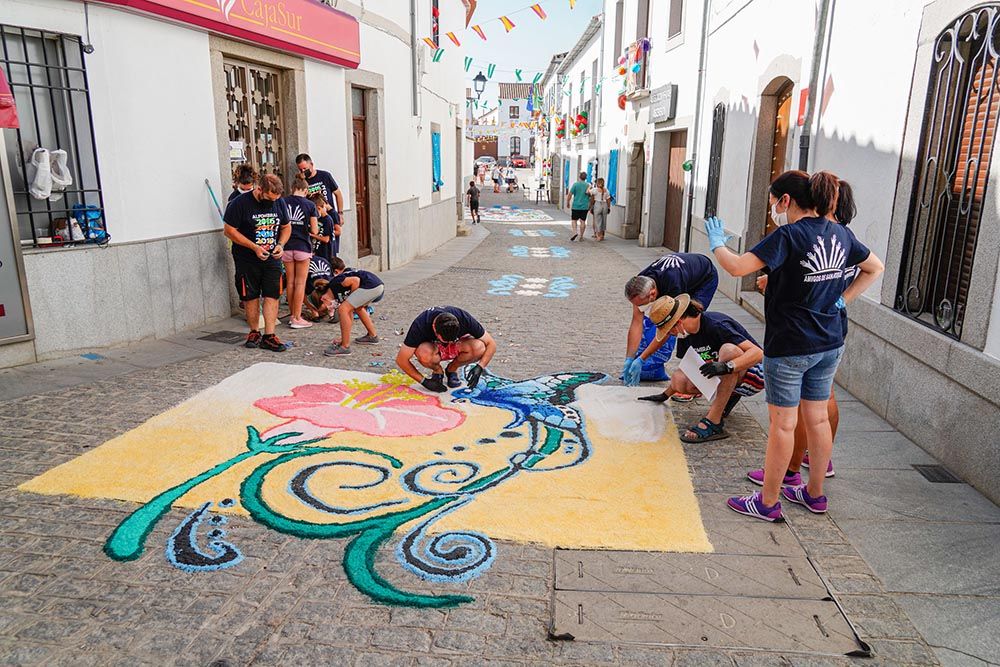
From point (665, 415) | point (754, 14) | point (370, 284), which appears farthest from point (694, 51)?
point (665, 415)

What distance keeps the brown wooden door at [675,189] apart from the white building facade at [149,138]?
24.3ft

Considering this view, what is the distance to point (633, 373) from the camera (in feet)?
18.4

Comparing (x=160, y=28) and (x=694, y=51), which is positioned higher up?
(x=694, y=51)

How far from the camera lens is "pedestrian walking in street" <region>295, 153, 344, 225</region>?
8344 mm

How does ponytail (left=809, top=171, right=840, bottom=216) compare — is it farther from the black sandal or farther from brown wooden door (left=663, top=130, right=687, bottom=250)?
brown wooden door (left=663, top=130, right=687, bottom=250)

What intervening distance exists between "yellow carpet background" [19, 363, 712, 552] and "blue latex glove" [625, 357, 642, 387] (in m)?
0.46

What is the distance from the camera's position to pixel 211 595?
290 centimetres

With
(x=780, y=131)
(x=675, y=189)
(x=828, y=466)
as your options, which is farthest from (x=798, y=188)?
(x=675, y=189)

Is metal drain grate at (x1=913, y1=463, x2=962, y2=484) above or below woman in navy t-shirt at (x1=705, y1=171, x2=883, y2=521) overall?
below

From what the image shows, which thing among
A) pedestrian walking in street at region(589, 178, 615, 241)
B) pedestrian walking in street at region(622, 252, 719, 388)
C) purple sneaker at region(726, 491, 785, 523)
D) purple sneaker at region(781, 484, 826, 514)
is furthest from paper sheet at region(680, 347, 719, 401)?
pedestrian walking in street at region(589, 178, 615, 241)

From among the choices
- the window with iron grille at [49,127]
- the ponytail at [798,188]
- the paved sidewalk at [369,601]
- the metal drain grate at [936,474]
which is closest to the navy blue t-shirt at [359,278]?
the window with iron grille at [49,127]

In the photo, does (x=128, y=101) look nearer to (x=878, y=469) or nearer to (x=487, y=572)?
(x=487, y=572)

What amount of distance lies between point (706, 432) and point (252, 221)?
4508mm

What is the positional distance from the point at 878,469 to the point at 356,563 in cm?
310
